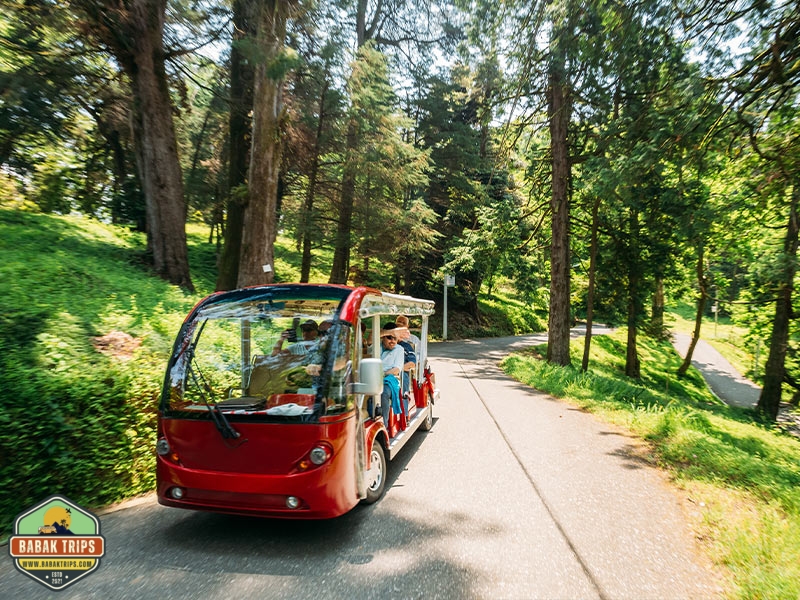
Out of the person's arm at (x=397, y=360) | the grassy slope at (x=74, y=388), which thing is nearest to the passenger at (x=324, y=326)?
the person's arm at (x=397, y=360)

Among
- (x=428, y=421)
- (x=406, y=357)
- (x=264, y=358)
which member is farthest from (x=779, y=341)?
(x=264, y=358)

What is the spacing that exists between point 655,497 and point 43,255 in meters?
11.7

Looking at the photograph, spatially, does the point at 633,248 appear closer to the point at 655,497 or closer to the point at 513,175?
the point at 513,175

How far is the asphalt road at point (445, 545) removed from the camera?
3264 mm

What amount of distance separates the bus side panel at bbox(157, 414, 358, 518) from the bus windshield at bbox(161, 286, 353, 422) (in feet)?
0.44

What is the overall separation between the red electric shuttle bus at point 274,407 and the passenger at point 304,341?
1 centimetres

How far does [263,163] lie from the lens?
10.4 meters

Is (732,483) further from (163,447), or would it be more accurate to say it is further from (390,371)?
(163,447)

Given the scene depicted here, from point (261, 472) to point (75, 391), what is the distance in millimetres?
1884

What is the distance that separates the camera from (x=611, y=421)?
837 centimetres

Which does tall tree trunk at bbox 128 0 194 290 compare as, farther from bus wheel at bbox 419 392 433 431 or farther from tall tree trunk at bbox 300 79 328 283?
bus wheel at bbox 419 392 433 431

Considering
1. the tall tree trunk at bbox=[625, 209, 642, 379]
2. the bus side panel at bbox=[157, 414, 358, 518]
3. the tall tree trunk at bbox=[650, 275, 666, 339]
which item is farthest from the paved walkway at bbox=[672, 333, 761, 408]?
the bus side panel at bbox=[157, 414, 358, 518]

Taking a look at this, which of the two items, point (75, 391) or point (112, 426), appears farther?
point (112, 426)

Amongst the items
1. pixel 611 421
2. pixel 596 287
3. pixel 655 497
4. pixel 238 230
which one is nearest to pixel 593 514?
pixel 655 497
